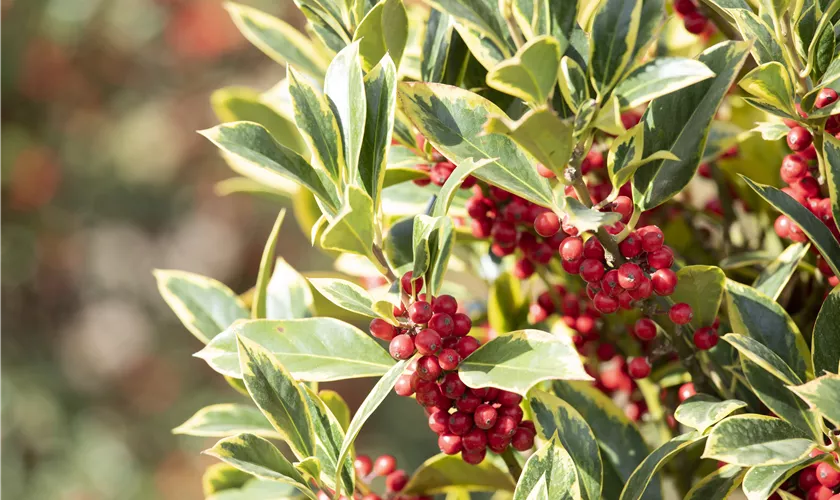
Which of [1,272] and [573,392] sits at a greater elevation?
[573,392]

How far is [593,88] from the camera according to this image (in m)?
0.45

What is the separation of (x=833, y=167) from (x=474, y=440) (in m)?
0.26

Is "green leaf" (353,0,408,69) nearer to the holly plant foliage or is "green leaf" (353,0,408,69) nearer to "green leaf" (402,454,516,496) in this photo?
the holly plant foliage

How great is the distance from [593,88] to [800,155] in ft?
0.59

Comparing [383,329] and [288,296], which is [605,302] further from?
[288,296]

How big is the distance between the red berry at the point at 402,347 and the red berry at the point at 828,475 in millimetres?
233

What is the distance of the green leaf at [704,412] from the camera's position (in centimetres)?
43

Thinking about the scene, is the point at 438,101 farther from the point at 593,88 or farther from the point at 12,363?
the point at 12,363

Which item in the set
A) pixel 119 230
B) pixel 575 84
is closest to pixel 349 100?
pixel 575 84

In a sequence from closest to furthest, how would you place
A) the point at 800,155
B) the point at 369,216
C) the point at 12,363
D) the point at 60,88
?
the point at 369,216, the point at 800,155, the point at 12,363, the point at 60,88

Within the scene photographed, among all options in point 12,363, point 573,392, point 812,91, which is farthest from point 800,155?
point 12,363

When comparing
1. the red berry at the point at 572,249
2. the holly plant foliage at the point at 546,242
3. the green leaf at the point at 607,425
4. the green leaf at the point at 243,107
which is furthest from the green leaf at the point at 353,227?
the green leaf at the point at 243,107

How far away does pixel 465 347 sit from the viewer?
47 centimetres

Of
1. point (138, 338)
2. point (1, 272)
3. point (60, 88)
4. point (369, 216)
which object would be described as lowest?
point (138, 338)
